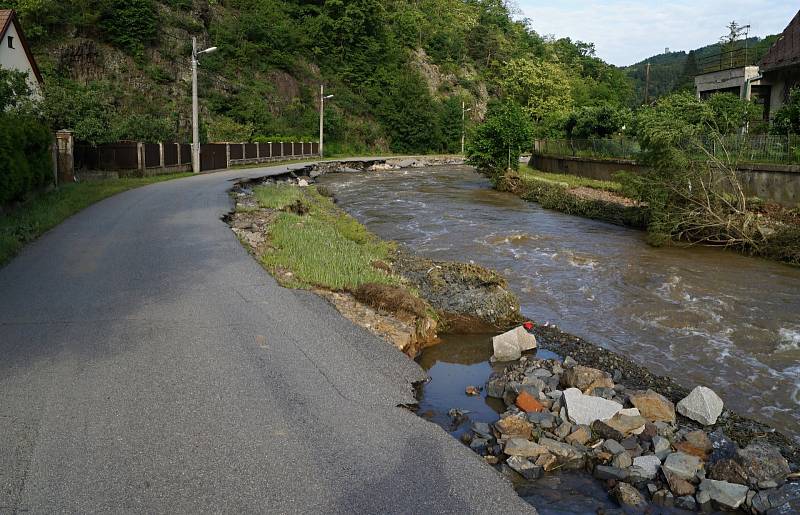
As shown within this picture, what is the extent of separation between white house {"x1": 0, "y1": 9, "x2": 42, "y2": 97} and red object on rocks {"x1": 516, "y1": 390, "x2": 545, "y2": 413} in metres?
34.0

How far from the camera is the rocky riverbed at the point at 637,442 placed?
17.8ft

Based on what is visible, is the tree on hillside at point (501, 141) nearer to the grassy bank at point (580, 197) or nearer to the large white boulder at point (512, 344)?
the grassy bank at point (580, 197)

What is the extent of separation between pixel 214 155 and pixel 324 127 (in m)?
30.6

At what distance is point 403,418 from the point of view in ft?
18.7

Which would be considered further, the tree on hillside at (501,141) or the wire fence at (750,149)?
the tree on hillside at (501,141)

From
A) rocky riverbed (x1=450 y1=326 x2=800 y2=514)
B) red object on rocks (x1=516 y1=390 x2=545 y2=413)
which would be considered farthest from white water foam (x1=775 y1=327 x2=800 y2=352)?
red object on rocks (x1=516 y1=390 x2=545 y2=413)

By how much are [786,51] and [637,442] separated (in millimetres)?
34233

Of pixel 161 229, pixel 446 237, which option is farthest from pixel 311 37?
pixel 161 229

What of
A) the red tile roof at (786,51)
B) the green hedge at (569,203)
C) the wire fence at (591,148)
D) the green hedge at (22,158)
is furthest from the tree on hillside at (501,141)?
the green hedge at (22,158)

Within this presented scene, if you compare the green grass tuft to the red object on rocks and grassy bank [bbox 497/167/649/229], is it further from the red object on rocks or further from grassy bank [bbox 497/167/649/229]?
the red object on rocks

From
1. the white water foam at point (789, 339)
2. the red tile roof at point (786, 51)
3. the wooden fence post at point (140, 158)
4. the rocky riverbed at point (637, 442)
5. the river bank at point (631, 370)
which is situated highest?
the red tile roof at point (786, 51)

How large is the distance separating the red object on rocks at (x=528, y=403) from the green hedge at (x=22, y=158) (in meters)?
12.5

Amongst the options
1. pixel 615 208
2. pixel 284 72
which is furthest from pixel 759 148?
pixel 284 72

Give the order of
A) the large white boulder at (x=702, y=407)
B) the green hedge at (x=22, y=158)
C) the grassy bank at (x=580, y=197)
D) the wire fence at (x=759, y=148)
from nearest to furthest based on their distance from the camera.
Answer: the large white boulder at (x=702, y=407), the green hedge at (x=22, y=158), the wire fence at (x=759, y=148), the grassy bank at (x=580, y=197)
